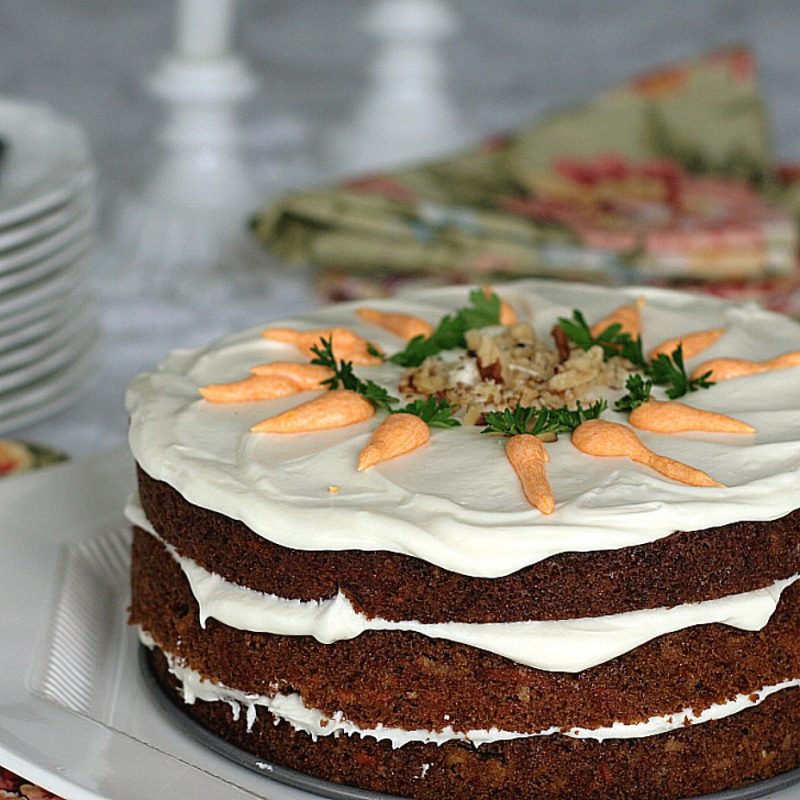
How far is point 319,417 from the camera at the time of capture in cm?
197

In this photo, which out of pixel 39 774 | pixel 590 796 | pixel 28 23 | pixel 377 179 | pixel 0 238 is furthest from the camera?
pixel 28 23

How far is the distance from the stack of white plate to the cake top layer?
28.8 inches

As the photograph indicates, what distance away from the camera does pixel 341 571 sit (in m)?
1.76

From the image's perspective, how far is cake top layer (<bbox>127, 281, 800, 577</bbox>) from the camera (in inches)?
67.2

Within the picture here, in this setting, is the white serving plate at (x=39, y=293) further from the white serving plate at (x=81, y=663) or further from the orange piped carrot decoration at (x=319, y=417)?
the orange piped carrot decoration at (x=319, y=417)

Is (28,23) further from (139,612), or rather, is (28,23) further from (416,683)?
(416,683)

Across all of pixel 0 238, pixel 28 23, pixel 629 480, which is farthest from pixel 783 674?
pixel 28 23

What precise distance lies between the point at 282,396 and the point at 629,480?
1.76 ft

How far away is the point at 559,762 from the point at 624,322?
75cm

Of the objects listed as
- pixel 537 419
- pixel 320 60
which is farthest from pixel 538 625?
pixel 320 60

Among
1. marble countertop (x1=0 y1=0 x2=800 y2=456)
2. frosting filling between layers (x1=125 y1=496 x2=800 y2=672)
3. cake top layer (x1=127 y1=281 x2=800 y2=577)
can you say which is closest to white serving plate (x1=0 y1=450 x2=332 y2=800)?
frosting filling between layers (x1=125 y1=496 x2=800 y2=672)

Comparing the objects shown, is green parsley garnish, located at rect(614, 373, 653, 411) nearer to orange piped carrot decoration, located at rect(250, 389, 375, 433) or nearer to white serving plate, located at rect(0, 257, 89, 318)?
orange piped carrot decoration, located at rect(250, 389, 375, 433)

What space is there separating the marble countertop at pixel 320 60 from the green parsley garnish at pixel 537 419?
2093mm

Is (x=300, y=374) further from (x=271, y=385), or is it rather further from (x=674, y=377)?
(x=674, y=377)
